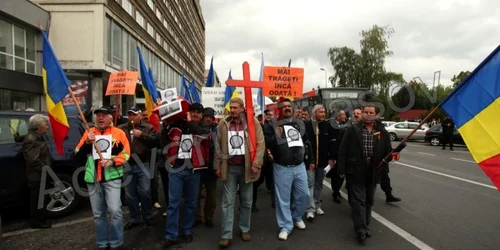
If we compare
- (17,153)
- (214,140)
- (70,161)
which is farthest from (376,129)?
(17,153)

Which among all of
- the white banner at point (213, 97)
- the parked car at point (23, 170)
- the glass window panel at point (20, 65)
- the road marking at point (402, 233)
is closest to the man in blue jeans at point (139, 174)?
the parked car at point (23, 170)

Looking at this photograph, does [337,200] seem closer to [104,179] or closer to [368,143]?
[368,143]

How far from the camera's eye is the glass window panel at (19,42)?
621 inches

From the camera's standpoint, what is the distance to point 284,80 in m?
6.80

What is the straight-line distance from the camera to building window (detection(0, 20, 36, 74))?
14930mm

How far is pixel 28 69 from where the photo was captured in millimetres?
16797

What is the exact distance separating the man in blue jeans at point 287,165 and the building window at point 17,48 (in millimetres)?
14977

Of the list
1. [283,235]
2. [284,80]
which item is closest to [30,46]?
[284,80]

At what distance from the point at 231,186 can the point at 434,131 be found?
70.5 feet

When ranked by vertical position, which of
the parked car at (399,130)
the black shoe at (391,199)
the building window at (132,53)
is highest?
the building window at (132,53)

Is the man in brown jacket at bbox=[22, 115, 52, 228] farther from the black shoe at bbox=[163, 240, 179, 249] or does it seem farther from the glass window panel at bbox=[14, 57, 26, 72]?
the glass window panel at bbox=[14, 57, 26, 72]

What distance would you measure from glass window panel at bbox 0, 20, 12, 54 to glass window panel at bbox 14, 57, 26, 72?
0.62 meters

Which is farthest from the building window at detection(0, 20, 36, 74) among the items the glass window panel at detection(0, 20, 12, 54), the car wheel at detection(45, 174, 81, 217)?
the car wheel at detection(45, 174, 81, 217)

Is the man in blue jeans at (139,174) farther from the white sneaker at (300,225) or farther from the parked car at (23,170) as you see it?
the white sneaker at (300,225)
